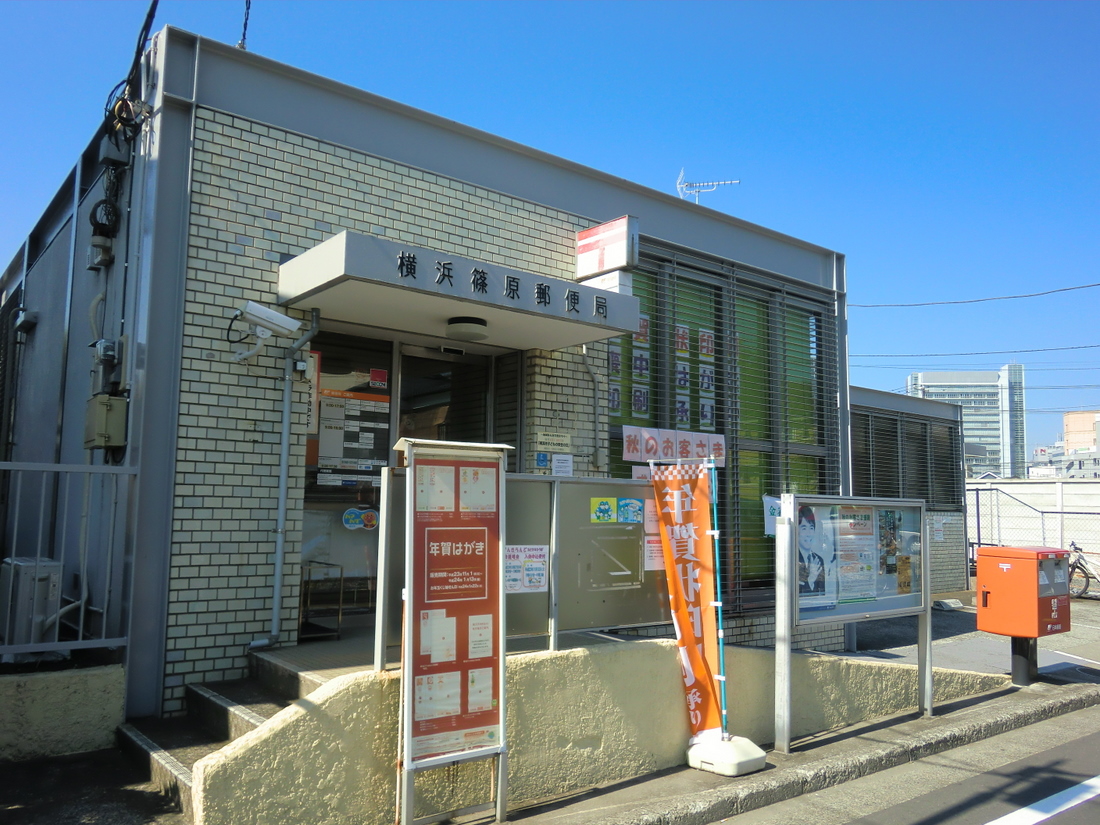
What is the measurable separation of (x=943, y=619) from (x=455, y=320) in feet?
36.6

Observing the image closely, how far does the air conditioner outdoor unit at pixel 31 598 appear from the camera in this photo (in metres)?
6.08

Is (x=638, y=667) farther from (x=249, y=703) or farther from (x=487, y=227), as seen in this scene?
(x=487, y=227)

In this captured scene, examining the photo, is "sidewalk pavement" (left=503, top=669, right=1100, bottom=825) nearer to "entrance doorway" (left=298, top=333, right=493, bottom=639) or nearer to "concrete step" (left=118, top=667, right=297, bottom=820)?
"concrete step" (left=118, top=667, right=297, bottom=820)

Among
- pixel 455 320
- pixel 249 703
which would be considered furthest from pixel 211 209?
pixel 249 703

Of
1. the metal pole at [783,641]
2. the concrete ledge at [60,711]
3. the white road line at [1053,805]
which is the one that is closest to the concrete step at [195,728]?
the concrete ledge at [60,711]

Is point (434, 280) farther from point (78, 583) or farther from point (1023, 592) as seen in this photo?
point (1023, 592)

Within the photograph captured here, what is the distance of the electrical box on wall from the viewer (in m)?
6.30

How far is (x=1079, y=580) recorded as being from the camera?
18891 millimetres

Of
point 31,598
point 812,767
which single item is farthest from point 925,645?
point 31,598

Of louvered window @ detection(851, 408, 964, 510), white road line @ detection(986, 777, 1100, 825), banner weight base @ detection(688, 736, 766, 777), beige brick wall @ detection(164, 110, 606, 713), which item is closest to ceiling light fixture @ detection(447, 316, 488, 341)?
beige brick wall @ detection(164, 110, 606, 713)

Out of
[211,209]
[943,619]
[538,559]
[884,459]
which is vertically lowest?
[943,619]

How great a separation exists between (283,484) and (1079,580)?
18965mm

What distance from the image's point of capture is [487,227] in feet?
28.0

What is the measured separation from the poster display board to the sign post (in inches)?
109
